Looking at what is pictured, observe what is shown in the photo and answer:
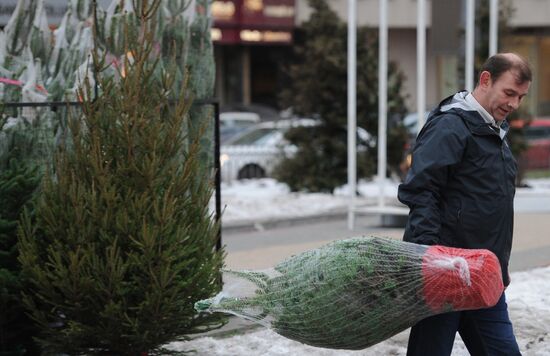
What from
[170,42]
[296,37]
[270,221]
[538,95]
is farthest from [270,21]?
[170,42]

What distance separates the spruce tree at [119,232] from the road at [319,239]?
3903 mm

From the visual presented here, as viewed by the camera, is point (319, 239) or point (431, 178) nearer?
point (431, 178)

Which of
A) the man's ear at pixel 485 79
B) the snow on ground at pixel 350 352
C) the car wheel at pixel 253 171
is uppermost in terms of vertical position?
the man's ear at pixel 485 79

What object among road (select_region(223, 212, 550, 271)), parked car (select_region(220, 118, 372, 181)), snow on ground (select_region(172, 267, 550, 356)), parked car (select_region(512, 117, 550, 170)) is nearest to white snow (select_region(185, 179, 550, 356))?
snow on ground (select_region(172, 267, 550, 356))

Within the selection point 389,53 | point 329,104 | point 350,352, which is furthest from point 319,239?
point 389,53

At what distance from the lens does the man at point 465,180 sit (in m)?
4.12

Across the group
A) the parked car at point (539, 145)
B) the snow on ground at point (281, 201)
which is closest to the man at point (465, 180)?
the snow on ground at point (281, 201)

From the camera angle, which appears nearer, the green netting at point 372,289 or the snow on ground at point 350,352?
the green netting at point 372,289

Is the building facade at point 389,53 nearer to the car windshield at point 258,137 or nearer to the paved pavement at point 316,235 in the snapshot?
the car windshield at point 258,137

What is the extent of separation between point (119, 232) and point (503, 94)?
6.42ft

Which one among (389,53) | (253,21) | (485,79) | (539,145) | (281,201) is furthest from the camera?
(253,21)

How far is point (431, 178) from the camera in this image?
4105mm

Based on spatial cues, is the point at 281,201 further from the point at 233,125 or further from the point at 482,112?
the point at 233,125

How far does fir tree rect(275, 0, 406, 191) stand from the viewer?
1581cm
